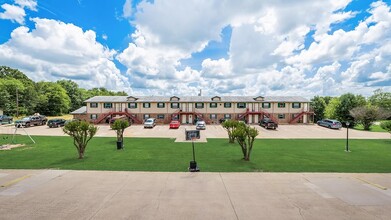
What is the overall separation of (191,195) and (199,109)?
3638 centimetres

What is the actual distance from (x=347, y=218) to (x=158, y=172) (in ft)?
30.8

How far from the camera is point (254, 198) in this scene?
28.5 ft

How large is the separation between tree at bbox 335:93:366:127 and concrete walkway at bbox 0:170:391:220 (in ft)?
127

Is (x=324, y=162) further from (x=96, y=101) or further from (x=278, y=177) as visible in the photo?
(x=96, y=101)

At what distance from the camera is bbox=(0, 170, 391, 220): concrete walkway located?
741 centimetres

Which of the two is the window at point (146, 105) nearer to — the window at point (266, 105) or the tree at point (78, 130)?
the window at point (266, 105)

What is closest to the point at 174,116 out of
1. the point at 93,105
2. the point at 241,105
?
the point at 241,105

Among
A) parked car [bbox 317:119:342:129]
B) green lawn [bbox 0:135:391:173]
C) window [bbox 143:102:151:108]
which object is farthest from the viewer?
window [bbox 143:102:151:108]

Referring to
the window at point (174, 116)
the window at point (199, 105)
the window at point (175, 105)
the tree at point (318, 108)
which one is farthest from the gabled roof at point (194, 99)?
the tree at point (318, 108)

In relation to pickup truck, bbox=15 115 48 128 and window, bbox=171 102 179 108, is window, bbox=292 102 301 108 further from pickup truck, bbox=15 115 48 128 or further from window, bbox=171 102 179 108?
pickup truck, bbox=15 115 48 128

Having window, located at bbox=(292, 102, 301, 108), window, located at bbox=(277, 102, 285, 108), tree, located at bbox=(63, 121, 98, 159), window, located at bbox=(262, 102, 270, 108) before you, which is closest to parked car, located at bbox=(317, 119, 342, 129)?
window, located at bbox=(292, 102, 301, 108)

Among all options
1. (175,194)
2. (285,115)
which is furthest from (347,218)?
(285,115)

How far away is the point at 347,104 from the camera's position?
43.7m

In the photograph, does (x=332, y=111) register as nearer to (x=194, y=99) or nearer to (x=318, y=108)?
(x=318, y=108)
